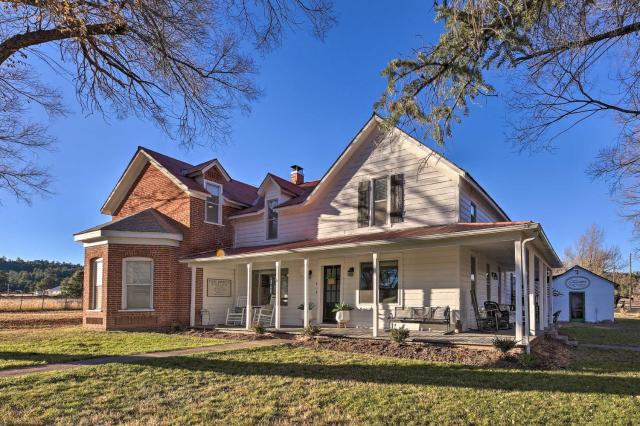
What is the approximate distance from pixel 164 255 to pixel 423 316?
989cm

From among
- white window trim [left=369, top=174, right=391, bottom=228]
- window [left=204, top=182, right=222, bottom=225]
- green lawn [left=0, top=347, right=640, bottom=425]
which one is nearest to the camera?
green lawn [left=0, top=347, right=640, bottom=425]

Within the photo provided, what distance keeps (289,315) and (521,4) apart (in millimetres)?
13676

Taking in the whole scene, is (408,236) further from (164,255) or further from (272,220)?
(164,255)

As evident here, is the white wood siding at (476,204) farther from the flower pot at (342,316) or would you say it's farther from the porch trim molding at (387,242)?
the flower pot at (342,316)

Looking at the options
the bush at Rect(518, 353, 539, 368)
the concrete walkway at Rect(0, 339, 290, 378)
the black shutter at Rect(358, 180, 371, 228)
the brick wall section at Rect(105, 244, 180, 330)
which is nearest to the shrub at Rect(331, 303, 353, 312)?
the concrete walkway at Rect(0, 339, 290, 378)

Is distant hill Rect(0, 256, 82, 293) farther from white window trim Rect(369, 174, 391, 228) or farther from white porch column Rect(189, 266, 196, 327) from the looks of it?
white window trim Rect(369, 174, 391, 228)

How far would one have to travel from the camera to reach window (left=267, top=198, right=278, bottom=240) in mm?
18578

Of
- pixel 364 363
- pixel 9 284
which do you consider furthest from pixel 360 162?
pixel 9 284

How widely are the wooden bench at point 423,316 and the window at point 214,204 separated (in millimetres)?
9255

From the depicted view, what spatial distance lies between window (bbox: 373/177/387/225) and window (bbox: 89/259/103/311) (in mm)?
10486

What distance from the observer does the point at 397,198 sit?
14898mm

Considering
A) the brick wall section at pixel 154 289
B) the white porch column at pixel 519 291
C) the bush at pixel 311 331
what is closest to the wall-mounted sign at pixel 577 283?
the white porch column at pixel 519 291

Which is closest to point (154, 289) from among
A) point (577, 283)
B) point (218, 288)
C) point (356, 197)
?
point (218, 288)

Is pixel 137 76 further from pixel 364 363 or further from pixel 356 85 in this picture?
pixel 364 363
